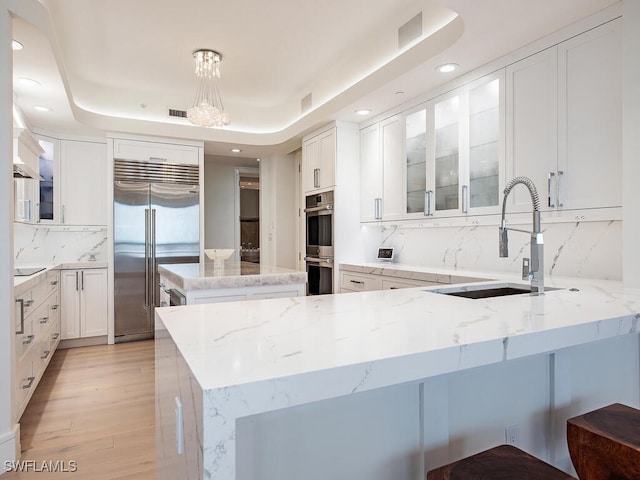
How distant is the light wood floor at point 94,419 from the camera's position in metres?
2.22

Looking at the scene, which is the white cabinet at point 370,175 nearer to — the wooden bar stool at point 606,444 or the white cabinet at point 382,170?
the white cabinet at point 382,170

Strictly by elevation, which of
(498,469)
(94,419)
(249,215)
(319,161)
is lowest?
(94,419)

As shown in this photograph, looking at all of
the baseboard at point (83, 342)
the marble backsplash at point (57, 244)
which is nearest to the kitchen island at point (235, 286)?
the baseboard at point (83, 342)

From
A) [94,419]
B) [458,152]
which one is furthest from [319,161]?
[94,419]

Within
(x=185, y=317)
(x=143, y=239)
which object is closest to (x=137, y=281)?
(x=143, y=239)

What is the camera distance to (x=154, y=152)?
496cm

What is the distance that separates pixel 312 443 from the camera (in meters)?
1.10

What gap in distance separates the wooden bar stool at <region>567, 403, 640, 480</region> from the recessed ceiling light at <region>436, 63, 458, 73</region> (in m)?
2.46

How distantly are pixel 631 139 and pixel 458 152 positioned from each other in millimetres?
1281

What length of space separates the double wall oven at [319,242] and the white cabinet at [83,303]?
244 cm

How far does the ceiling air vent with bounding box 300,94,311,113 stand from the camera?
15.4 feet

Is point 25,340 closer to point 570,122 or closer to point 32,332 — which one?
point 32,332

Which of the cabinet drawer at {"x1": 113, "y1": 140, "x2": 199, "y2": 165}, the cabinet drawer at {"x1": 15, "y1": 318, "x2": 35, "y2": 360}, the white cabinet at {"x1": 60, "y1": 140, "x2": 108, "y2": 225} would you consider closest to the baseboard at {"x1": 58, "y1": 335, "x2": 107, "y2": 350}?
the white cabinet at {"x1": 60, "y1": 140, "x2": 108, "y2": 225}

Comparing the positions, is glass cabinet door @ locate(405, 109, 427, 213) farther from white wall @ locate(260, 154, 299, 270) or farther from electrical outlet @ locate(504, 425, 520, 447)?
white wall @ locate(260, 154, 299, 270)
